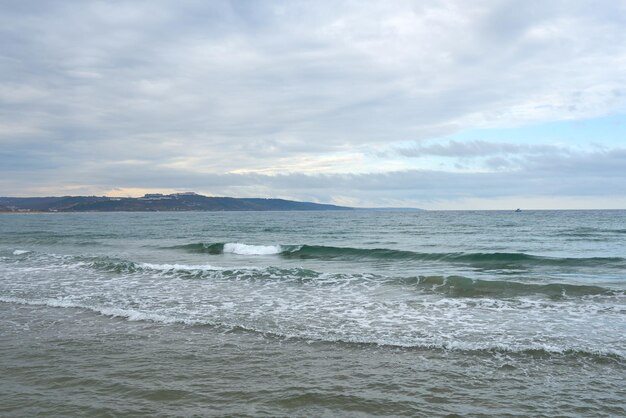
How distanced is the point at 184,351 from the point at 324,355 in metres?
2.50

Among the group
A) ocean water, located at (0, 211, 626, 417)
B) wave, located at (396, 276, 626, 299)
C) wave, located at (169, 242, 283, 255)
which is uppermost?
wave, located at (396, 276, 626, 299)

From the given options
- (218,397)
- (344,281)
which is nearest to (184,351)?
(218,397)

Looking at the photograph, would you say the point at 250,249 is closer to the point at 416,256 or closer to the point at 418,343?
the point at 416,256

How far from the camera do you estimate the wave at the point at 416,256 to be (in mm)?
21750

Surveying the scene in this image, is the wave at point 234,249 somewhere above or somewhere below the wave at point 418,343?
below

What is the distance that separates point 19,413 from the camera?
552 centimetres

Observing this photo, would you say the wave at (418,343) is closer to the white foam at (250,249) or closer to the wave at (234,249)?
the white foam at (250,249)

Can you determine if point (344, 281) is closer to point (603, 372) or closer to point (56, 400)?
point (603, 372)

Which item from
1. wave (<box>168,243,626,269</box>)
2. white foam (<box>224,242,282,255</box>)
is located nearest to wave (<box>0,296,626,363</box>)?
wave (<box>168,243,626,269</box>)

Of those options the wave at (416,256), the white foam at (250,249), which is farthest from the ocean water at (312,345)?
the white foam at (250,249)

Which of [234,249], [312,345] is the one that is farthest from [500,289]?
[234,249]

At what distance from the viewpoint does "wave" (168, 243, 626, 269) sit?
21.8 meters

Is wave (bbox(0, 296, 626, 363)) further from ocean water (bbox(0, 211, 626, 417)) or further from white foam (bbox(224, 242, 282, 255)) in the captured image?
white foam (bbox(224, 242, 282, 255))

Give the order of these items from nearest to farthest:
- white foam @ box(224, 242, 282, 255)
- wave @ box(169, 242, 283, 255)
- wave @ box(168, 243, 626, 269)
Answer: wave @ box(168, 243, 626, 269) → white foam @ box(224, 242, 282, 255) → wave @ box(169, 242, 283, 255)
